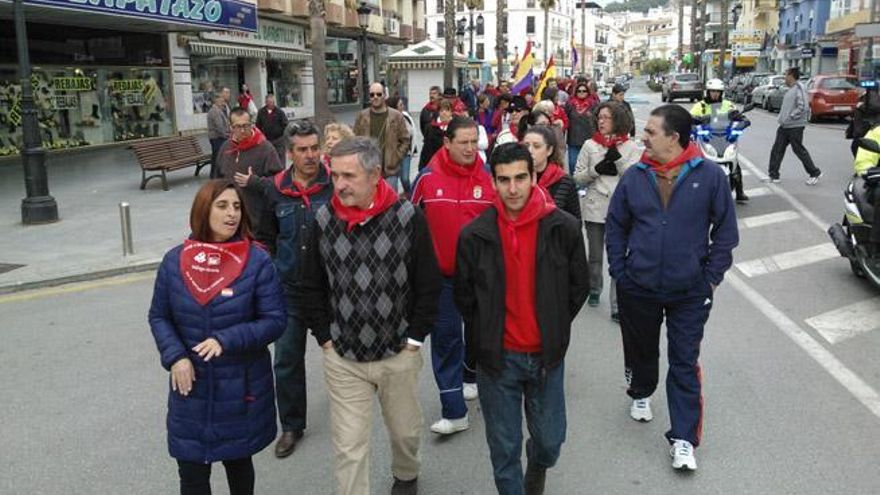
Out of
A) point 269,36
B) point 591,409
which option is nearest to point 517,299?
point 591,409

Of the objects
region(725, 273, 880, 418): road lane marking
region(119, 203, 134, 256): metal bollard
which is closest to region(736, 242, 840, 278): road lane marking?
region(725, 273, 880, 418): road lane marking

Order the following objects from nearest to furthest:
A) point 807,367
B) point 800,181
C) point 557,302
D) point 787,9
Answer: point 557,302 → point 807,367 → point 800,181 → point 787,9

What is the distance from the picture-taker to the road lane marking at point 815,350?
4.96 meters

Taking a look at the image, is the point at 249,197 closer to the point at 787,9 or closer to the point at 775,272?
the point at 775,272

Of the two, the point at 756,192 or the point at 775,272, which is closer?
the point at 775,272

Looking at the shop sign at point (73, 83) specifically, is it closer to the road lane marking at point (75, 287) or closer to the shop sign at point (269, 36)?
the shop sign at point (269, 36)

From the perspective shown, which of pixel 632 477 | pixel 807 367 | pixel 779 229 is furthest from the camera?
pixel 779 229

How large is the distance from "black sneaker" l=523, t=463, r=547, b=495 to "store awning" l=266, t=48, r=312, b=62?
29.5m

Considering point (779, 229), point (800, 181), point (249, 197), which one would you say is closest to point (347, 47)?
point (800, 181)

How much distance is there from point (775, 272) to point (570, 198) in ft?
14.1

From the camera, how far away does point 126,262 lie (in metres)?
8.93

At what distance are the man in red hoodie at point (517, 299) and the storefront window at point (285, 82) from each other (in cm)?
3087

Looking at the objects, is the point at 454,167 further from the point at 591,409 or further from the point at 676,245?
the point at 591,409

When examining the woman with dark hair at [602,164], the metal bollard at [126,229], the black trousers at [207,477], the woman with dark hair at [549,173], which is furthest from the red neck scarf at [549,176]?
the metal bollard at [126,229]
